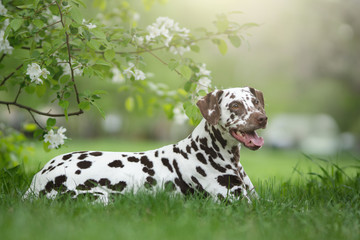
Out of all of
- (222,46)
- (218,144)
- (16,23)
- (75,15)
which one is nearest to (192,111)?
(218,144)

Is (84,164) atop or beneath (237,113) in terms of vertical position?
beneath

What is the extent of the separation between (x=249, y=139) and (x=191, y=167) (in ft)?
2.25

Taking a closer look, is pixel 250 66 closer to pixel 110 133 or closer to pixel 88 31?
pixel 88 31

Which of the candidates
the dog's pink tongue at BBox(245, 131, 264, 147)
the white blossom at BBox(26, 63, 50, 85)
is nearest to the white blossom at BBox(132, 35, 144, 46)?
the white blossom at BBox(26, 63, 50, 85)

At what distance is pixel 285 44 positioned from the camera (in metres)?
17.7

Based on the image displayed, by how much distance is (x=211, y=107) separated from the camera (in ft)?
14.0

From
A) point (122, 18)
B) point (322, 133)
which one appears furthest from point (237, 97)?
point (322, 133)

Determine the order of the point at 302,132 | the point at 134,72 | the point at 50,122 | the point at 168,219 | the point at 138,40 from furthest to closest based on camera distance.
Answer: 1. the point at 302,132
2. the point at 138,40
3. the point at 134,72
4. the point at 50,122
5. the point at 168,219

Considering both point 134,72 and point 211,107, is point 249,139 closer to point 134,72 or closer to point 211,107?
point 211,107

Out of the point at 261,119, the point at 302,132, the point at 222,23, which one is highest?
the point at 222,23

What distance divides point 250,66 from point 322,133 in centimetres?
1131

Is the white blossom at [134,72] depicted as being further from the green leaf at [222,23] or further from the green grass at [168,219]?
the green grass at [168,219]

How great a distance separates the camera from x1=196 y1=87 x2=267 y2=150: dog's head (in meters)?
4.05

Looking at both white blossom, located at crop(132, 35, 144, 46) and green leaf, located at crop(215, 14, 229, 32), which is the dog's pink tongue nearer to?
green leaf, located at crop(215, 14, 229, 32)
